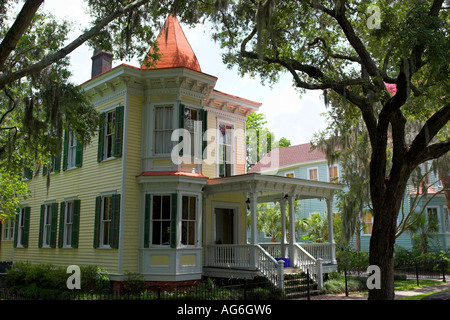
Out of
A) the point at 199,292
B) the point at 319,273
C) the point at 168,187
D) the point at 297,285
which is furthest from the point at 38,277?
the point at 319,273

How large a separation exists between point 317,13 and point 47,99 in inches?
381

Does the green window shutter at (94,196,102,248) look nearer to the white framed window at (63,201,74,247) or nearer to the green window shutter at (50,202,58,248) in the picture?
the white framed window at (63,201,74,247)

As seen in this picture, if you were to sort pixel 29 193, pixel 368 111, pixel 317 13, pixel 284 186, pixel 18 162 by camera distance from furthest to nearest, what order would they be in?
pixel 29 193
pixel 18 162
pixel 284 186
pixel 317 13
pixel 368 111

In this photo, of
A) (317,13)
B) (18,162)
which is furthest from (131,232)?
(317,13)

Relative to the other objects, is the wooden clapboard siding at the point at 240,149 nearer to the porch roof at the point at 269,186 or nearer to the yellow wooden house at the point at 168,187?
the yellow wooden house at the point at 168,187

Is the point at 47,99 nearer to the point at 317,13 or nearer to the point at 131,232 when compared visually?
the point at 131,232

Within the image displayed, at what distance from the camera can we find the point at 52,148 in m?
15.5

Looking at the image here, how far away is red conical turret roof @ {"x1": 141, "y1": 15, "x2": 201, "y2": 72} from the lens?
17141mm

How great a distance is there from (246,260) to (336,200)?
18.6m

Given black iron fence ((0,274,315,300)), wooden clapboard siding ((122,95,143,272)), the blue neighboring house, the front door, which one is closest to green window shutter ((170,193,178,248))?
wooden clapboard siding ((122,95,143,272))

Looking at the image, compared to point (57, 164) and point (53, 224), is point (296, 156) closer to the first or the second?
point (57, 164)

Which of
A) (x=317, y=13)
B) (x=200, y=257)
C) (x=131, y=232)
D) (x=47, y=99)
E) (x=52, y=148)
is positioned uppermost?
(x=317, y=13)
